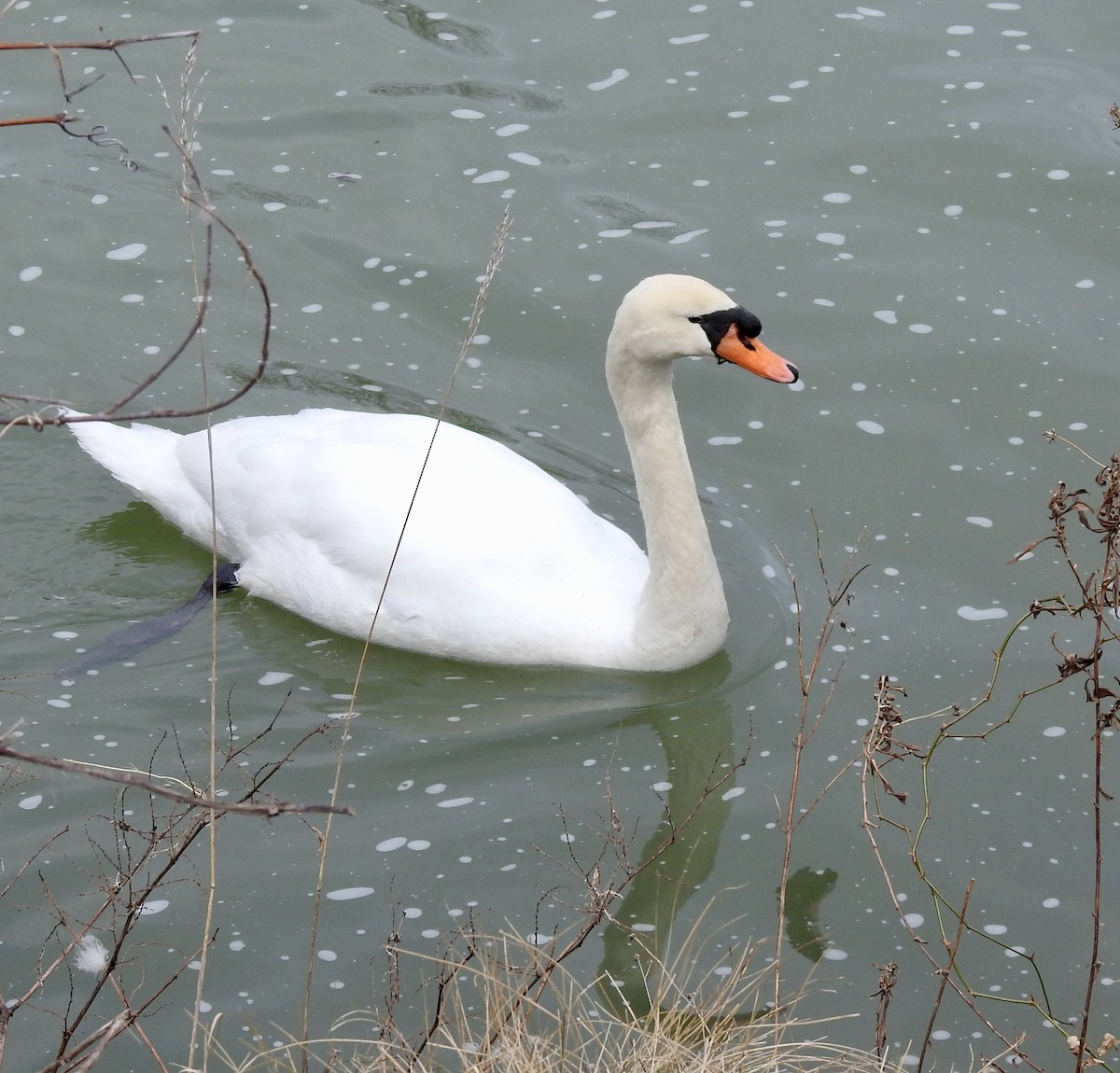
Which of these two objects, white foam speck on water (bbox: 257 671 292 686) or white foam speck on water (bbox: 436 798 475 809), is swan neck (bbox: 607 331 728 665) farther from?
white foam speck on water (bbox: 257 671 292 686)

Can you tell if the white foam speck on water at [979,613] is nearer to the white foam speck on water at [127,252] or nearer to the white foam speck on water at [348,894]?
the white foam speck on water at [348,894]

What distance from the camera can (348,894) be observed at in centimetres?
462

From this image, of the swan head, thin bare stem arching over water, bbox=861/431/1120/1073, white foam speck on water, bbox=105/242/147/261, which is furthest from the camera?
white foam speck on water, bbox=105/242/147/261

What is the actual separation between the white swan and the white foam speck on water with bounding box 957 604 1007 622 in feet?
2.90

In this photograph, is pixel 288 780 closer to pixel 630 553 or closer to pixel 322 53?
pixel 630 553

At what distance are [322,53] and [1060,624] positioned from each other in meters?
5.78

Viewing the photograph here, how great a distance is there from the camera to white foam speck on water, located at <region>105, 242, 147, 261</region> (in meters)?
7.96

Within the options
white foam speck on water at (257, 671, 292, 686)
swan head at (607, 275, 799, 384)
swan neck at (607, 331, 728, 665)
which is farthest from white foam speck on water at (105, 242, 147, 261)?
swan head at (607, 275, 799, 384)

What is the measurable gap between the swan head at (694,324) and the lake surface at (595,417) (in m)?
1.14

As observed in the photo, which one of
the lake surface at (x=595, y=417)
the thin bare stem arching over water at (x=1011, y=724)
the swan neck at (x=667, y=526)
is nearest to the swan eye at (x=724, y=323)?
the swan neck at (x=667, y=526)

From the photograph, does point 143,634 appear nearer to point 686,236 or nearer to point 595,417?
point 595,417

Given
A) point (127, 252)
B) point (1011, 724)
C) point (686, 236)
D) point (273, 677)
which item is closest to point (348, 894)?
point (273, 677)

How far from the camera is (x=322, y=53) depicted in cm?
938

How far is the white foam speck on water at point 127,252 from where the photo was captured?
7.96m
